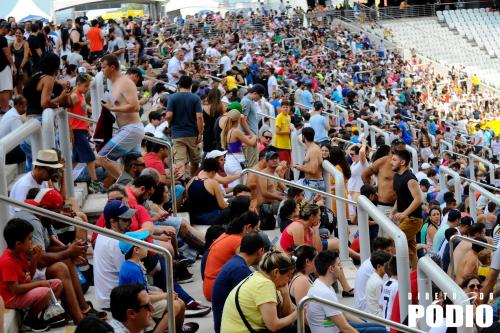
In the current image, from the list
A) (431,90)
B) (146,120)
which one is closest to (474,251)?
(146,120)

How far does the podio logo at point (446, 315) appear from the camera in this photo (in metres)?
7.04

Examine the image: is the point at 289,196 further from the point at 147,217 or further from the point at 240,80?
the point at 240,80

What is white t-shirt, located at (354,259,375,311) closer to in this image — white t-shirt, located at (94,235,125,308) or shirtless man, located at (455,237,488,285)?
shirtless man, located at (455,237,488,285)

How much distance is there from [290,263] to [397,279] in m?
1.55

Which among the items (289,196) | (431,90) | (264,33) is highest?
(289,196)

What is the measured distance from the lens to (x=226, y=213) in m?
10.7

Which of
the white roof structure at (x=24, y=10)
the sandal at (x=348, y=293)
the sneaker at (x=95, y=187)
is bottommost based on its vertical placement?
the white roof structure at (x=24, y=10)

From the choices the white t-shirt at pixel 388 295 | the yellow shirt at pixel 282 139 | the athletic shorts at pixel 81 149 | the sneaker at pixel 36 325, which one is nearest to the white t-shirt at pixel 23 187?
the sneaker at pixel 36 325

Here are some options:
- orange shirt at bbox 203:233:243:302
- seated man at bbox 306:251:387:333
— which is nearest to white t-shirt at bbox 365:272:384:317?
seated man at bbox 306:251:387:333

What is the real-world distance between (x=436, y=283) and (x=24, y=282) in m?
2.64

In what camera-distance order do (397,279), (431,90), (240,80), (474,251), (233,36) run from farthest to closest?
1. (431,90)
2. (233,36)
3. (240,80)
4. (474,251)
5. (397,279)

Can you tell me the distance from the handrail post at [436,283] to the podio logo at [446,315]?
39mm

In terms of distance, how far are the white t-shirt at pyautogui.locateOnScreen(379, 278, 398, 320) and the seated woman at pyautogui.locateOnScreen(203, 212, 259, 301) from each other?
114 centimetres

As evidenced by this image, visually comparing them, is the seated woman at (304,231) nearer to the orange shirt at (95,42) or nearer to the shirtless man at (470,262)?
the shirtless man at (470,262)
